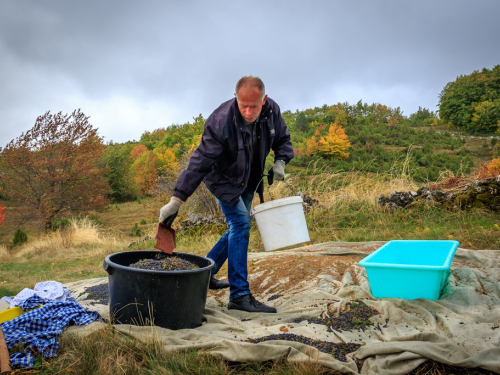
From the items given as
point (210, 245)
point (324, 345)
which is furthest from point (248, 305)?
point (210, 245)

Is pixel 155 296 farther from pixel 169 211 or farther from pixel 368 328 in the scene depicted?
pixel 368 328

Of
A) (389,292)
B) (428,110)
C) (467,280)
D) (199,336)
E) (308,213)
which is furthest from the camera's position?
(428,110)

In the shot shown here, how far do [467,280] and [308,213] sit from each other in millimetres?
4300

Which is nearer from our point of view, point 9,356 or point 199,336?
point 9,356

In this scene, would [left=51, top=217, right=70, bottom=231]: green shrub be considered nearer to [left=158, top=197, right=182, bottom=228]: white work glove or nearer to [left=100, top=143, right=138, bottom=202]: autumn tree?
[left=100, top=143, right=138, bottom=202]: autumn tree

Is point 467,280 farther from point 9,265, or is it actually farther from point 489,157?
point 489,157

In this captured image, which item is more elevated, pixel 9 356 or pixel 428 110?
pixel 428 110

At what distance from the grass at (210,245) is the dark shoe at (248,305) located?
871 millimetres

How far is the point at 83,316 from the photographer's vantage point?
250cm

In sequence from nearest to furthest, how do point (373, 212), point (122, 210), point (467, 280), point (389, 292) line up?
point (389, 292) < point (467, 280) < point (373, 212) < point (122, 210)

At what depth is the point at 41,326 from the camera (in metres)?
2.38

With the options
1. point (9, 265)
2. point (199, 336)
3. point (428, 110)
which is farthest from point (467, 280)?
point (428, 110)

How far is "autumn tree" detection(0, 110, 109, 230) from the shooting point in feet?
50.8

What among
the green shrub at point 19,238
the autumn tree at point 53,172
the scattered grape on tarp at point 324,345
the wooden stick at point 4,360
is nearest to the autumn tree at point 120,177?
the autumn tree at point 53,172
